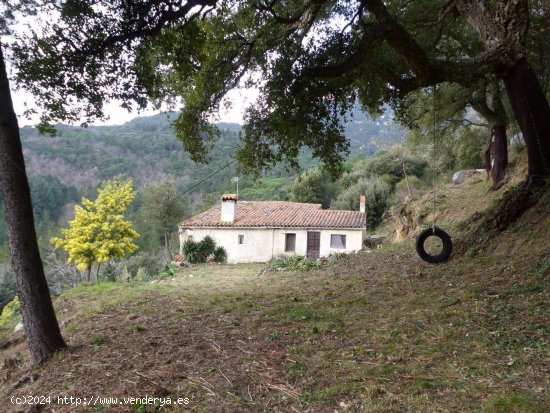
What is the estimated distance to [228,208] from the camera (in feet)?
→ 74.2

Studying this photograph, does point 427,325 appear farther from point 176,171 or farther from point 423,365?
point 176,171

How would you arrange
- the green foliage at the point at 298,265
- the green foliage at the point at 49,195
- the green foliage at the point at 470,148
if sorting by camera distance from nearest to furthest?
1. the green foliage at the point at 298,265
2. the green foliage at the point at 470,148
3. the green foliage at the point at 49,195

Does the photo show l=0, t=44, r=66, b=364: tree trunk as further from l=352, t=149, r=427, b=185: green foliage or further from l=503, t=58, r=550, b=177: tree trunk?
l=352, t=149, r=427, b=185: green foliage

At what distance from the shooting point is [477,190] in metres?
15.1

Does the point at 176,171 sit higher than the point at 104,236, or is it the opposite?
the point at 176,171

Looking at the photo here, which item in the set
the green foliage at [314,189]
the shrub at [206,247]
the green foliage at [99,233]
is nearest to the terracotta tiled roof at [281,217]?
the shrub at [206,247]

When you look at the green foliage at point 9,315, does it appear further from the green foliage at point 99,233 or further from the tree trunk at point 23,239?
the tree trunk at point 23,239

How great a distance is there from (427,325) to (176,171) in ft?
193

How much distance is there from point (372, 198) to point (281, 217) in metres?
9.09

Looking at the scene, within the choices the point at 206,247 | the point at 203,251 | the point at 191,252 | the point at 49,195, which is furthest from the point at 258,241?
the point at 49,195

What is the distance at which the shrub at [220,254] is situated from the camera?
21.5 m

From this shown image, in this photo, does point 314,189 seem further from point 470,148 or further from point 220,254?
point 470,148

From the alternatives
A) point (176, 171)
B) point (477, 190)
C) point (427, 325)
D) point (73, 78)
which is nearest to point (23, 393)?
point (73, 78)

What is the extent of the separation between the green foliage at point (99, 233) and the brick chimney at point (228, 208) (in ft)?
21.1
